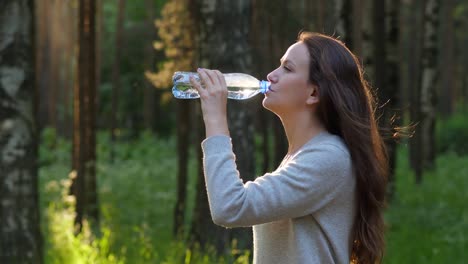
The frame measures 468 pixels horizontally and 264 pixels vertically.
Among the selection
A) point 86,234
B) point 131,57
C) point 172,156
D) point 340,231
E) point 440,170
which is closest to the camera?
point 340,231

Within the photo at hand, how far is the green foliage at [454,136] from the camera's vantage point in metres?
36.9

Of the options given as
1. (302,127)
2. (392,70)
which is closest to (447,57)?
(392,70)

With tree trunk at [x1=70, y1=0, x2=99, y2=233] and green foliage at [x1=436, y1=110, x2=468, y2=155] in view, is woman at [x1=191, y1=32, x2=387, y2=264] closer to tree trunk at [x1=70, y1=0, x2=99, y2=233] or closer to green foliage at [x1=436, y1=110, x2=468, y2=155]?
tree trunk at [x1=70, y1=0, x2=99, y2=233]

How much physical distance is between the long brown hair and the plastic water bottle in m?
0.29

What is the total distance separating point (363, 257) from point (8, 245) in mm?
4604

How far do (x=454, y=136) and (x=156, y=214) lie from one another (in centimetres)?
2241

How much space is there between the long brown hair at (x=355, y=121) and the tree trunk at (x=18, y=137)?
4.27 m

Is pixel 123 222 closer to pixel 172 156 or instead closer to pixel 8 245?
pixel 8 245

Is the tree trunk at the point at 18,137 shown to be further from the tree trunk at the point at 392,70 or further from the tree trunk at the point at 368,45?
the tree trunk at the point at 368,45

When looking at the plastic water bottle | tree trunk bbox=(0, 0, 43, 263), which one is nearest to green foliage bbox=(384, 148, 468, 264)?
tree trunk bbox=(0, 0, 43, 263)

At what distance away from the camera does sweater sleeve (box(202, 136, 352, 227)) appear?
2996 mm

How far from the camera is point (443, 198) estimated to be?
62.6 feet

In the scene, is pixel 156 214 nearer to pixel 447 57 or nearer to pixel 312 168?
pixel 312 168

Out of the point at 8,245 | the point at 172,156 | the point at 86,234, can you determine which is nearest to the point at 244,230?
the point at 86,234
